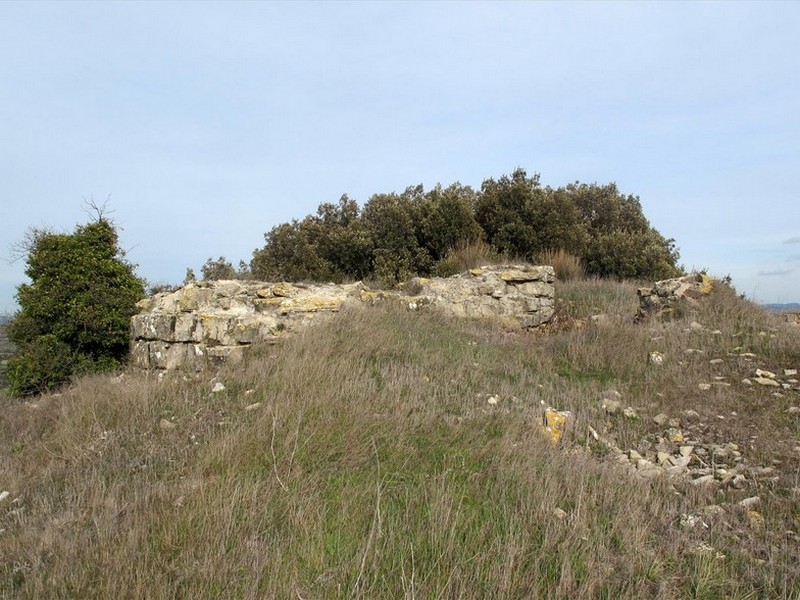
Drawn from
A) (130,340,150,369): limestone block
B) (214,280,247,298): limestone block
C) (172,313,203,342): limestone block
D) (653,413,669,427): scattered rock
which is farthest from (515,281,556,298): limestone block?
(130,340,150,369): limestone block

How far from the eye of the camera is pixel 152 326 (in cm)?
803

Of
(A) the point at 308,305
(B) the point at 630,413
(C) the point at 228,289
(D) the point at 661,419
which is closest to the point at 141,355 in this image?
(C) the point at 228,289

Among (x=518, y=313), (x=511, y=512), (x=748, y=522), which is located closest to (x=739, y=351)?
(x=518, y=313)

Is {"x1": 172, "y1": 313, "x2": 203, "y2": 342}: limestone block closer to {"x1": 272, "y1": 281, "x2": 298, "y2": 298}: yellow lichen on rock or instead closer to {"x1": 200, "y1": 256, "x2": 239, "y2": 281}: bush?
{"x1": 272, "y1": 281, "x2": 298, "y2": 298}: yellow lichen on rock

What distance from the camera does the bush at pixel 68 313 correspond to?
840 centimetres

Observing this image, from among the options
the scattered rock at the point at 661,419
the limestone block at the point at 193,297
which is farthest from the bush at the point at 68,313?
the scattered rock at the point at 661,419

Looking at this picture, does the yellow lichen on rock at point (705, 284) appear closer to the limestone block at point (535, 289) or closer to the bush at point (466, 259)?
the limestone block at point (535, 289)

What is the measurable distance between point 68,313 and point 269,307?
3275 millimetres

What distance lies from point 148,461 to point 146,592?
203 cm

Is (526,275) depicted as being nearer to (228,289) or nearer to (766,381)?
(766,381)

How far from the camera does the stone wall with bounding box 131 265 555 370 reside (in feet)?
24.9

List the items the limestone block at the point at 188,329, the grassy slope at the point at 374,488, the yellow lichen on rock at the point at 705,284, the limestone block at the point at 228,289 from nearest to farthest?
the grassy slope at the point at 374,488 < the limestone block at the point at 188,329 < the limestone block at the point at 228,289 < the yellow lichen on rock at the point at 705,284

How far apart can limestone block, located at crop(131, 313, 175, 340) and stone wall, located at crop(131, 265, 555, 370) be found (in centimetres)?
1

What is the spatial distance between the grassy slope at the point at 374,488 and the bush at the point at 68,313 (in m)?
1.29
